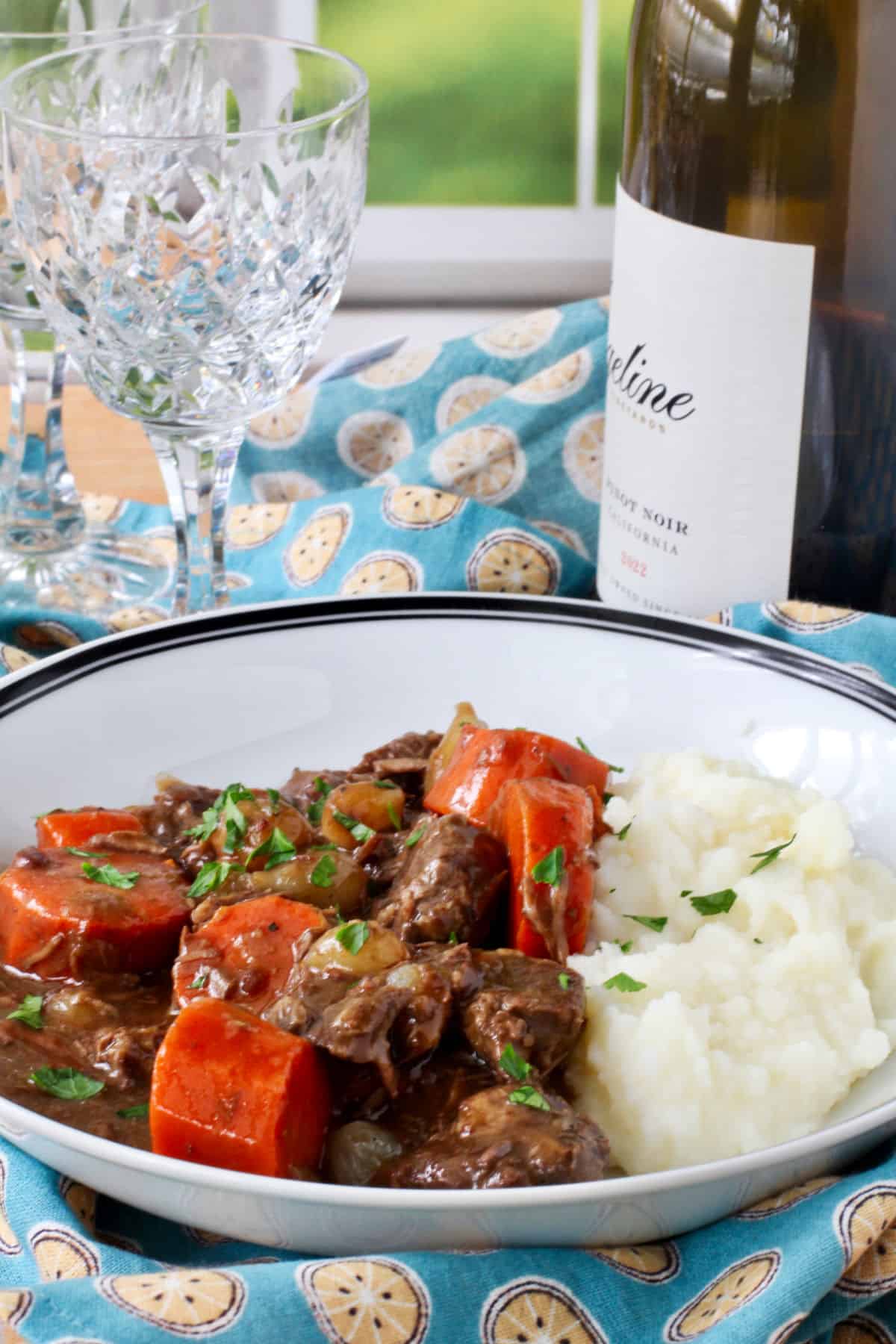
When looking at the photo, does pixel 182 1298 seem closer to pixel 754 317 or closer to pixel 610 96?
pixel 754 317

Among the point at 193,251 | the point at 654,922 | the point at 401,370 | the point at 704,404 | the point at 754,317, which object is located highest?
the point at 193,251

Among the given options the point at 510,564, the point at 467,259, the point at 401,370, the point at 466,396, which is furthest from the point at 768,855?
the point at 467,259

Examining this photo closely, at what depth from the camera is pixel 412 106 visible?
32.2 feet

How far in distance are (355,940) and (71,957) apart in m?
0.35

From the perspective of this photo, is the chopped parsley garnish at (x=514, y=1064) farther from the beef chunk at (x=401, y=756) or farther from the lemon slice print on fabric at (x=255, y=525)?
the lemon slice print on fabric at (x=255, y=525)

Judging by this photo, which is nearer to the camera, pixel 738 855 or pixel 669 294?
pixel 738 855

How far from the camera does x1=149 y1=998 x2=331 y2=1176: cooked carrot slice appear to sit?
166 cm

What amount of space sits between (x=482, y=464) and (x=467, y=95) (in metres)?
7.19

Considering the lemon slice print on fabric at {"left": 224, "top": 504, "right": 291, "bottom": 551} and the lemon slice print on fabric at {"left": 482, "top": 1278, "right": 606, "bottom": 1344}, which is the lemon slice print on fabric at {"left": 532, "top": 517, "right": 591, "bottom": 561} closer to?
the lemon slice print on fabric at {"left": 224, "top": 504, "right": 291, "bottom": 551}

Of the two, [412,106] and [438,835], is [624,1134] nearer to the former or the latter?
[438,835]

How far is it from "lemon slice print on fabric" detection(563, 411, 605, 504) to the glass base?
0.85 meters

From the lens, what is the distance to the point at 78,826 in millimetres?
2205

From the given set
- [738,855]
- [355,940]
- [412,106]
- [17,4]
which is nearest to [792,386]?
[738,855]

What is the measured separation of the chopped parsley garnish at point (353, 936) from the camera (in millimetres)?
1875
